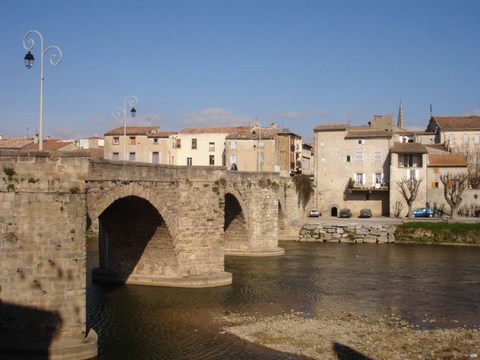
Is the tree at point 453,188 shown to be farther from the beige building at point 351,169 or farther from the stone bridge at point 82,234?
the stone bridge at point 82,234

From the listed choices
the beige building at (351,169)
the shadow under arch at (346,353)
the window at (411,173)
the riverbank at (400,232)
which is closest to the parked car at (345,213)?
the beige building at (351,169)

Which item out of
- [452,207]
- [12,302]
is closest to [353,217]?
[452,207]

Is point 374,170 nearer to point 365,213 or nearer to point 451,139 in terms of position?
point 365,213

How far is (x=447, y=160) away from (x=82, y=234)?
153 ft

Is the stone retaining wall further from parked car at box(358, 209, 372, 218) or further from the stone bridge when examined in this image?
the stone bridge

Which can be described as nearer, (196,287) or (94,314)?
(94,314)

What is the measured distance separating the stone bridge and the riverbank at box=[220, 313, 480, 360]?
5.24m

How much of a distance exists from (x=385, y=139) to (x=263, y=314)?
37380 millimetres

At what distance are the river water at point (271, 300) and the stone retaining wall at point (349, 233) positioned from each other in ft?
29.1

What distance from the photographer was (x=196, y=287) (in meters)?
25.7

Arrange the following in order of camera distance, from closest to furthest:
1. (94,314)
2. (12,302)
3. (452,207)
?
(12,302) < (94,314) < (452,207)

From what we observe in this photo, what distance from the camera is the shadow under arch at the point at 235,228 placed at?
36969 millimetres

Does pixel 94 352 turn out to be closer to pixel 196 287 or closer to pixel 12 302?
pixel 12 302

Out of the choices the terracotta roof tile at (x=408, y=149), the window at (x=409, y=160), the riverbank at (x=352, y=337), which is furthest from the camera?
the window at (x=409, y=160)
